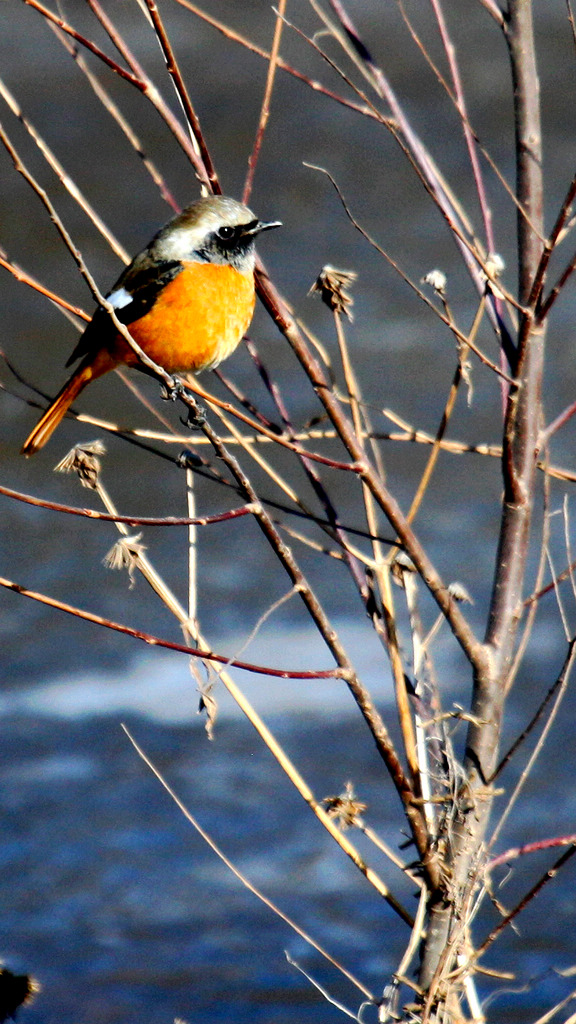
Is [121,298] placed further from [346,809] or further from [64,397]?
[346,809]

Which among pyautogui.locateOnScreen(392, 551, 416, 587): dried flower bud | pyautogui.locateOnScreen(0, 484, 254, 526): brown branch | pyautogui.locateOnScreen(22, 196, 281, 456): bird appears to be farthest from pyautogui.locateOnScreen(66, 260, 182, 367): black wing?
pyautogui.locateOnScreen(0, 484, 254, 526): brown branch

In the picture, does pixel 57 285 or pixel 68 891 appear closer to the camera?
pixel 68 891

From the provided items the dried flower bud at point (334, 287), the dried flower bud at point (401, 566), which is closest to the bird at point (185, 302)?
the dried flower bud at point (334, 287)

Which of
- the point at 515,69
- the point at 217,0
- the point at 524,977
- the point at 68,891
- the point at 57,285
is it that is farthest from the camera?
the point at 57,285

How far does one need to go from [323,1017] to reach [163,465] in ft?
7.45

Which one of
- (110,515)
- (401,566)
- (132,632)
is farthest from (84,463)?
(401,566)

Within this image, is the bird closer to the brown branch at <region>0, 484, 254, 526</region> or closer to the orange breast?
the orange breast

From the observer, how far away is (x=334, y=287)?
2281 millimetres

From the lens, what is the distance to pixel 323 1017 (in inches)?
151

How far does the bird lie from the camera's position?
3008 mm

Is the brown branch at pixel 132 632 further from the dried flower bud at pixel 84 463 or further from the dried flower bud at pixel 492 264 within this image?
the dried flower bud at pixel 492 264

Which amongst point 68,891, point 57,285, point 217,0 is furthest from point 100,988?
point 217,0

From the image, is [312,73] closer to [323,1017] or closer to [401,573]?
[401,573]

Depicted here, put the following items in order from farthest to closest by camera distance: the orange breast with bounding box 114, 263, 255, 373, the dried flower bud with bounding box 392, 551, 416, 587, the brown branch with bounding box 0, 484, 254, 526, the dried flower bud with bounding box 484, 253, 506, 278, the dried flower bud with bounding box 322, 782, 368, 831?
1. the orange breast with bounding box 114, 263, 255, 373
2. the dried flower bud with bounding box 392, 551, 416, 587
3. the dried flower bud with bounding box 322, 782, 368, 831
4. the dried flower bud with bounding box 484, 253, 506, 278
5. the brown branch with bounding box 0, 484, 254, 526
